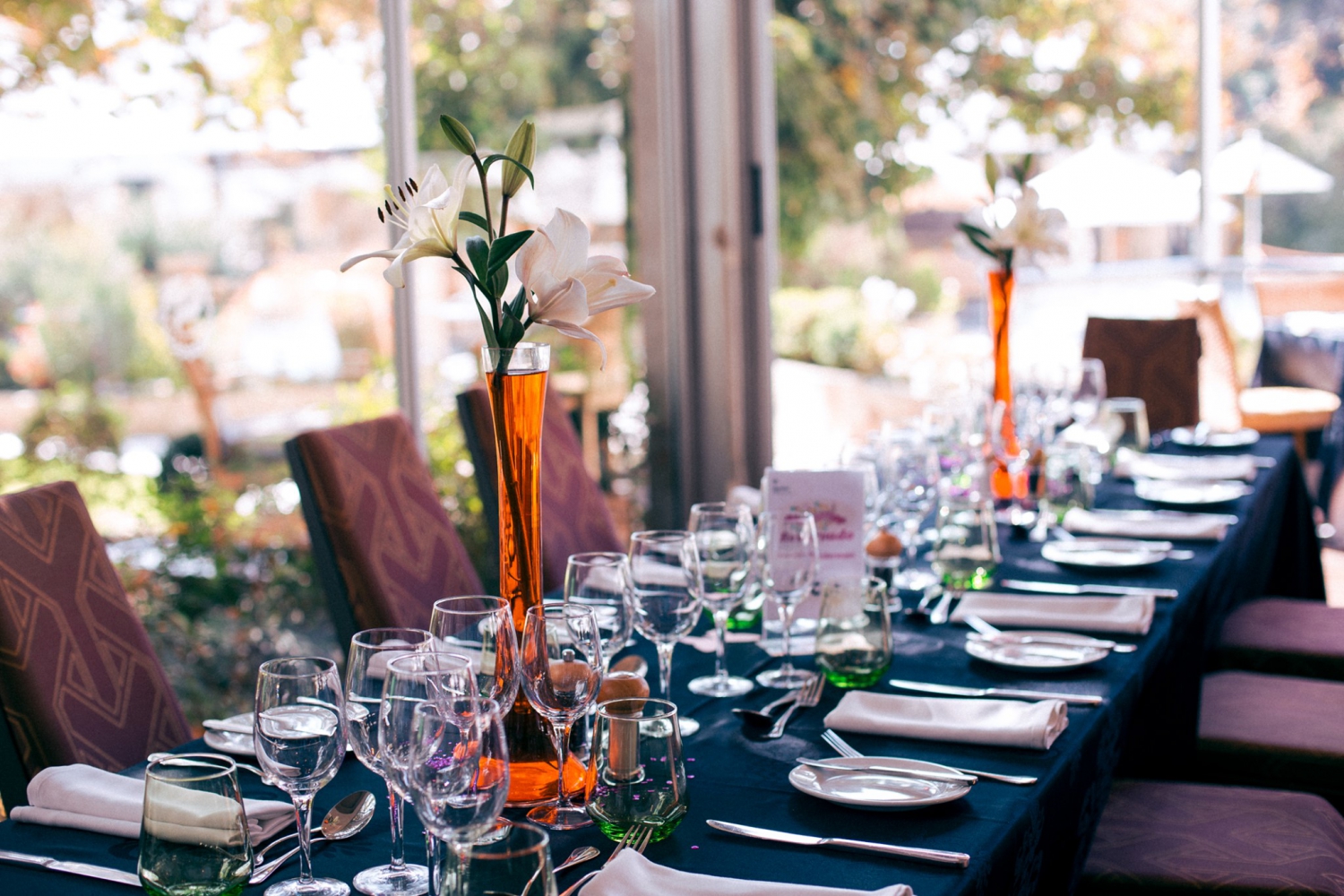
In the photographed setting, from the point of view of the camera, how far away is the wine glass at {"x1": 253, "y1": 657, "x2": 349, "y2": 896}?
3.41 feet

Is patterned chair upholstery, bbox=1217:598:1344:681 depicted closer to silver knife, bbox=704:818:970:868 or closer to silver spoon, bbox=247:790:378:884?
silver knife, bbox=704:818:970:868

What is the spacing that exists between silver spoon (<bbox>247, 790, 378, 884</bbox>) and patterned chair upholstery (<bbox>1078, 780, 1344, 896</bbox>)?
904 mm

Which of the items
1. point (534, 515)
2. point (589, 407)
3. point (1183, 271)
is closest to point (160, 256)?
point (589, 407)

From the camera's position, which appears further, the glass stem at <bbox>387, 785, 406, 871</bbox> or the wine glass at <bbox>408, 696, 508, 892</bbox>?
the glass stem at <bbox>387, 785, 406, 871</bbox>

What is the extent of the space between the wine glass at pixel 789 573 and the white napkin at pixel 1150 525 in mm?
1035

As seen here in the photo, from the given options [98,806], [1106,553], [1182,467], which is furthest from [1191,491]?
[98,806]

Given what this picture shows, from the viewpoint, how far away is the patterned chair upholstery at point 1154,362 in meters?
4.08

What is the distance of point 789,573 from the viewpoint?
1568 millimetres

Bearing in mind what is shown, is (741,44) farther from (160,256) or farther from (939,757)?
Result: (939,757)

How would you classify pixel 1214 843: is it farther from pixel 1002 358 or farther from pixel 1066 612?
pixel 1002 358

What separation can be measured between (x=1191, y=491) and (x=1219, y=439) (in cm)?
77

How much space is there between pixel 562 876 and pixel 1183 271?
7.43 metres

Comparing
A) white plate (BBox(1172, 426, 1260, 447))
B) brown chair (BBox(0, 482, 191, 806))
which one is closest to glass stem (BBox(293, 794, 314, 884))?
brown chair (BBox(0, 482, 191, 806))

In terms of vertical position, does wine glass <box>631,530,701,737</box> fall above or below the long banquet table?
above
